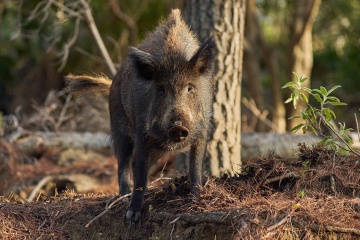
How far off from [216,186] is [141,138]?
37.5 inches

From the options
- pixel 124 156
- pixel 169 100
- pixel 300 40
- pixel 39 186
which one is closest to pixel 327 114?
pixel 169 100

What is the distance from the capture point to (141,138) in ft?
21.4

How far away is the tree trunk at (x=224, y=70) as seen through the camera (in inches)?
327

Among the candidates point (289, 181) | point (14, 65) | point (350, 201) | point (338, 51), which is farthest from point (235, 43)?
point (338, 51)

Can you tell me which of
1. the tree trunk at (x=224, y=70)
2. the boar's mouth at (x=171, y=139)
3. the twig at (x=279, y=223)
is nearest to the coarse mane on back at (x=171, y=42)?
the boar's mouth at (x=171, y=139)

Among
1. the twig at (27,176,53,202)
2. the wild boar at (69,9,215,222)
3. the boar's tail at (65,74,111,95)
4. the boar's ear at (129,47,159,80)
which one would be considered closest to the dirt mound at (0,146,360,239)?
the wild boar at (69,9,215,222)

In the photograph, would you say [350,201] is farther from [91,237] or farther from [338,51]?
[338,51]

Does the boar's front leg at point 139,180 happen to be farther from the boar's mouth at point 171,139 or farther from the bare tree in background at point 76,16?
the bare tree in background at point 76,16

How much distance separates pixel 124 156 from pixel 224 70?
1.63 meters

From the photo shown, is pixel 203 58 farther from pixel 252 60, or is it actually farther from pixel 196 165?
pixel 252 60

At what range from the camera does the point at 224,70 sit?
27.5 feet

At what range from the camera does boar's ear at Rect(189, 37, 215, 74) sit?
21.2 ft

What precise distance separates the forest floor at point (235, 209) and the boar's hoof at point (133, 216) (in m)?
0.04

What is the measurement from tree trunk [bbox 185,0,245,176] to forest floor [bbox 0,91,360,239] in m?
1.93
